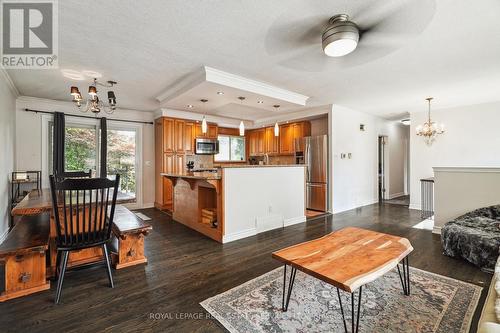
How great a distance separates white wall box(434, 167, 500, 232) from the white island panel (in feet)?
7.46

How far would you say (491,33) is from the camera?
240cm

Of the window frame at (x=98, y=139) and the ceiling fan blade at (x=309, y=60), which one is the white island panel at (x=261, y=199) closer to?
the ceiling fan blade at (x=309, y=60)

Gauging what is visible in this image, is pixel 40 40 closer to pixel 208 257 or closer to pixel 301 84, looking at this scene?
pixel 208 257

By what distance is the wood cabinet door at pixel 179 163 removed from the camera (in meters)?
6.04

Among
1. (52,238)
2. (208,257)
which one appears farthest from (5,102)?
(208,257)

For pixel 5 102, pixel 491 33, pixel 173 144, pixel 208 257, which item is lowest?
pixel 208 257

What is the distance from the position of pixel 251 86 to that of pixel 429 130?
4340 millimetres

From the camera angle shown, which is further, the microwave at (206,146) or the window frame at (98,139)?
the microwave at (206,146)

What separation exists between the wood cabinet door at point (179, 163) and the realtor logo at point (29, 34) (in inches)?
125

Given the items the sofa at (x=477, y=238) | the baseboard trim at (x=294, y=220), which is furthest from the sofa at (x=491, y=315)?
the baseboard trim at (x=294, y=220)

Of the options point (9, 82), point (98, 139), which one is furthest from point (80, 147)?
point (9, 82)

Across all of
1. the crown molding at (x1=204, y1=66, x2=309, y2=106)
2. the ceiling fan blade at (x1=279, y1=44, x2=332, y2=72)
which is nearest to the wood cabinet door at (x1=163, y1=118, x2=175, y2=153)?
the crown molding at (x1=204, y1=66, x2=309, y2=106)

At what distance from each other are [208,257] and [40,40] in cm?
314

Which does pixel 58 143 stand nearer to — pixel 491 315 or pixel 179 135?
pixel 179 135
